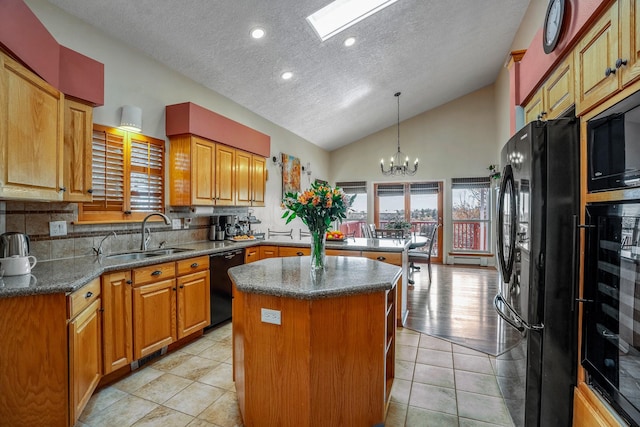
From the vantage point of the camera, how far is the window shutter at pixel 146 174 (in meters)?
2.94

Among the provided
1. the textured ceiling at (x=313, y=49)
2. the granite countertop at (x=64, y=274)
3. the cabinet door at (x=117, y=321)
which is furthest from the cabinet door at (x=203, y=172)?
the cabinet door at (x=117, y=321)

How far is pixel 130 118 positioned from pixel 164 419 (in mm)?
2443

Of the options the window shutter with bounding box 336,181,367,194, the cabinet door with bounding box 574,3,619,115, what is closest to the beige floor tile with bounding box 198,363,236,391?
the cabinet door with bounding box 574,3,619,115

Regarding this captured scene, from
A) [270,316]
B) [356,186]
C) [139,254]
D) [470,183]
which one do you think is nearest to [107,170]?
[139,254]

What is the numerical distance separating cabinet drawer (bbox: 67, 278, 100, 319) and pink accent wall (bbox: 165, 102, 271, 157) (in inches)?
68.7

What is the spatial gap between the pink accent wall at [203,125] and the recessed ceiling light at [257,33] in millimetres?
909

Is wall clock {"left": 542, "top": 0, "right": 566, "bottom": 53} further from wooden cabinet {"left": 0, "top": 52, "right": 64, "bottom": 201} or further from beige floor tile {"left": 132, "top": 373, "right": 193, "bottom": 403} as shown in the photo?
beige floor tile {"left": 132, "top": 373, "right": 193, "bottom": 403}

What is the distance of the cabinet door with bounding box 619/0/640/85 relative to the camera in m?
1.08

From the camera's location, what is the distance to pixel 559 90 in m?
1.77

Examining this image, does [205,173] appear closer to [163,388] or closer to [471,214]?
[163,388]

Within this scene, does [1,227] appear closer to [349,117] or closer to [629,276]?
[629,276]

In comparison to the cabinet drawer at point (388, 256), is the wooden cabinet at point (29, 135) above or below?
above

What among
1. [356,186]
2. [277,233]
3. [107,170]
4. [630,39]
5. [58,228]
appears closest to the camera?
[630,39]

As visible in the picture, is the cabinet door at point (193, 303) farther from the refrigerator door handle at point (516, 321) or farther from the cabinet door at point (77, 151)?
the refrigerator door handle at point (516, 321)
